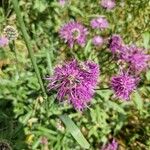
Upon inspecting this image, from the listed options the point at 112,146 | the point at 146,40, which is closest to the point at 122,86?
the point at 146,40

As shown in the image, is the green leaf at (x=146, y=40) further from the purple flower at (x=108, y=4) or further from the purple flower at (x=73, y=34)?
the purple flower at (x=108, y=4)

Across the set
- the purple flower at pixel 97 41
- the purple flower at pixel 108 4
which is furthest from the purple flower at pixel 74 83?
A: the purple flower at pixel 108 4

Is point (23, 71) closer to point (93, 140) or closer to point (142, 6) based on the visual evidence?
point (93, 140)

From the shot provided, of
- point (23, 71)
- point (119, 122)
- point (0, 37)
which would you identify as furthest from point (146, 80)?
point (0, 37)

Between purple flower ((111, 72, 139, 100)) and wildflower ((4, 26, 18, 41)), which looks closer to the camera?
purple flower ((111, 72, 139, 100))

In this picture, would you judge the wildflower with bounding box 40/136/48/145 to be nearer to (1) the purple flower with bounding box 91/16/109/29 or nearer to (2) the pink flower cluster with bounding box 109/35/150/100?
(2) the pink flower cluster with bounding box 109/35/150/100

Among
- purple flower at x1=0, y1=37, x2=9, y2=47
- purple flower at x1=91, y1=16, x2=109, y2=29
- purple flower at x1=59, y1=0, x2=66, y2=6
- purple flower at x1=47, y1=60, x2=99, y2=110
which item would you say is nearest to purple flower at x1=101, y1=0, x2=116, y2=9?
purple flower at x1=91, y1=16, x2=109, y2=29
